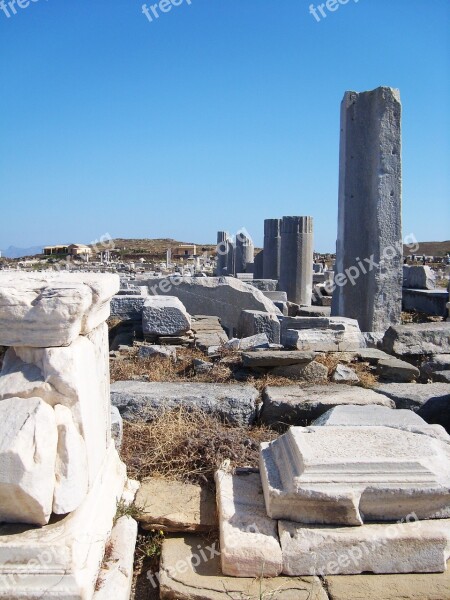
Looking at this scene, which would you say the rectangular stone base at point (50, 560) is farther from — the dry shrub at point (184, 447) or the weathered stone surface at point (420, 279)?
the weathered stone surface at point (420, 279)

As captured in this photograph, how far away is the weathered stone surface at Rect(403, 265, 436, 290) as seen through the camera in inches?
559

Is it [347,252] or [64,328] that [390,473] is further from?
[347,252]

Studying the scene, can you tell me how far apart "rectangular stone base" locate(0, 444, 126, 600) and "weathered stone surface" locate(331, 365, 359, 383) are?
3366 millimetres

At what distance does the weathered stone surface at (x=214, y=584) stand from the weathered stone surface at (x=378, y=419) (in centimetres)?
121

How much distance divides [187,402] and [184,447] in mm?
634

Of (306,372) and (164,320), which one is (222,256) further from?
(306,372)

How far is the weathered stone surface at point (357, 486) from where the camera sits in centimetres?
247

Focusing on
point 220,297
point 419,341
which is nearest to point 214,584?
point 419,341

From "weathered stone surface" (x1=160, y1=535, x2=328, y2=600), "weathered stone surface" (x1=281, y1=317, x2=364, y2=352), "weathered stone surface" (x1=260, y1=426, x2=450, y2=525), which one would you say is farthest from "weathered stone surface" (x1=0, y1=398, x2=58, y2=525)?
"weathered stone surface" (x1=281, y1=317, x2=364, y2=352)

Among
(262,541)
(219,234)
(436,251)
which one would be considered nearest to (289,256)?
(219,234)

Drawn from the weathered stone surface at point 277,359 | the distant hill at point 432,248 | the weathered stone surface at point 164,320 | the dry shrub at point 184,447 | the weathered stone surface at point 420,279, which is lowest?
the dry shrub at point 184,447

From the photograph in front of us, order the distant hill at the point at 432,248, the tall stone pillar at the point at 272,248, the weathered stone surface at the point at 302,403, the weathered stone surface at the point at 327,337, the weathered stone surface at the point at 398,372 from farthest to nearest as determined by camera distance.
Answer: the distant hill at the point at 432,248, the tall stone pillar at the point at 272,248, the weathered stone surface at the point at 327,337, the weathered stone surface at the point at 398,372, the weathered stone surface at the point at 302,403

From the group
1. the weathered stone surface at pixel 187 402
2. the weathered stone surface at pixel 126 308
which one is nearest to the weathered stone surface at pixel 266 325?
the weathered stone surface at pixel 126 308

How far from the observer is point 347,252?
9164mm
